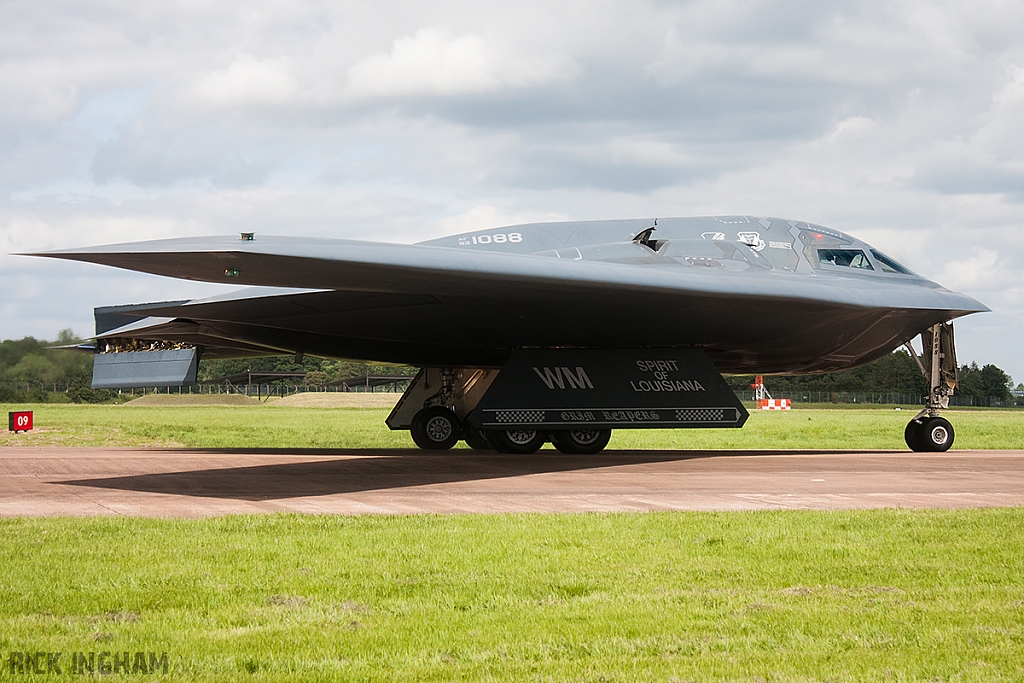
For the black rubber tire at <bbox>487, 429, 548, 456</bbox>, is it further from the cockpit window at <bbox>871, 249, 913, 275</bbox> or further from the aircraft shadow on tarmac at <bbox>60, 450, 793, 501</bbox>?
the cockpit window at <bbox>871, 249, 913, 275</bbox>

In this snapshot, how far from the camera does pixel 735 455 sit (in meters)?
17.6

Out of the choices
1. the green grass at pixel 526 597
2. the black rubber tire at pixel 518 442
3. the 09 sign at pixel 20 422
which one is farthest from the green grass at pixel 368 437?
the green grass at pixel 526 597

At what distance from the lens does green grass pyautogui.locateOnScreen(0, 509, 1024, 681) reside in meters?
4.38

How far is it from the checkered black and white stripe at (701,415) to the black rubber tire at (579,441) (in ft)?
5.13

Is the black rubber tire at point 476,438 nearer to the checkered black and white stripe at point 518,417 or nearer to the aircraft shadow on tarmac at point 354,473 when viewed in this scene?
the aircraft shadow on tarmac at point 354,473

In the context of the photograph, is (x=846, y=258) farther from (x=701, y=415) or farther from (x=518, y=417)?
(x=518, y=417)

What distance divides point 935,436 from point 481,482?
404 inches

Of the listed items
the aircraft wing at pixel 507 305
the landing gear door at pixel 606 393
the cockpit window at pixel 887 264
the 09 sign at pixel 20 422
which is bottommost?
the 09 sign at pixel 20 422

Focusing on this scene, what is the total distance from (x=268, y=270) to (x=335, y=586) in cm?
563

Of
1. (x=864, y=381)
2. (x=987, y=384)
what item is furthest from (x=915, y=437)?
(x=987, y=384)

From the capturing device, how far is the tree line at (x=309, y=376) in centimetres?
3872

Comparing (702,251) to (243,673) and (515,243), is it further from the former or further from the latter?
(243,673)

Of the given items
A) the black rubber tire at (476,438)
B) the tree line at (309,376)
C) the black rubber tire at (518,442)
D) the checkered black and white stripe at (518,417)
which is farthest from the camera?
the tree line at (309,376)

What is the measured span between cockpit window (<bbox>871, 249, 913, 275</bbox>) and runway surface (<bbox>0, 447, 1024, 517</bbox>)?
3448 millimetres
